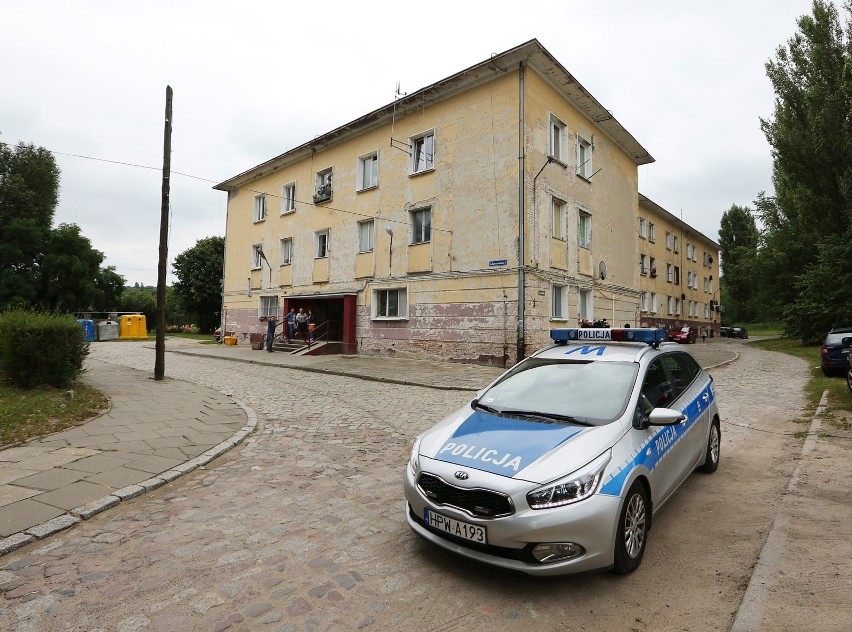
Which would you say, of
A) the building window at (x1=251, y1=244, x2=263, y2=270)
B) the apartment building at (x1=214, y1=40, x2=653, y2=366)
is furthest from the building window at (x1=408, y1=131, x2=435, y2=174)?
the building window at (x1=251, y1=244, x2=263, y2=270)

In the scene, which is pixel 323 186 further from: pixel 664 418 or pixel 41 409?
pixel 664 418

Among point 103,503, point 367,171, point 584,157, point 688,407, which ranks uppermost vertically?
point 584,157

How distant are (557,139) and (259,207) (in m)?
16.9

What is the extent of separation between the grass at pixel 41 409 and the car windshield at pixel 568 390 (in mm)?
6125

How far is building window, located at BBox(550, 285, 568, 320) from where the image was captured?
57.4ft

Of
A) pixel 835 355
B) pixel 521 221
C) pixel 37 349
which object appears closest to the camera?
pixel 37 349

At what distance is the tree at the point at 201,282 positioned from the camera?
145 ft

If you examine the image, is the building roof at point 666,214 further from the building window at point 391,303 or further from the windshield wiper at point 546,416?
the windshield wiper at point 546,416

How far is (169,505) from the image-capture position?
4.40 m

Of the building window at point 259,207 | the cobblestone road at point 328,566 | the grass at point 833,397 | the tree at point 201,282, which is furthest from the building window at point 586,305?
the tree at point 201,282

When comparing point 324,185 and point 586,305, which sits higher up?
point 324,185

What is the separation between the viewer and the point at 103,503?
14.1 feet

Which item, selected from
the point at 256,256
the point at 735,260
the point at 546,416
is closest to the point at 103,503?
the point at 546,416

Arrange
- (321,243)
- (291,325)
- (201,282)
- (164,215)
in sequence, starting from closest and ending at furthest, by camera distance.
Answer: (164,215), (291,325), (321,243), (201,282)
